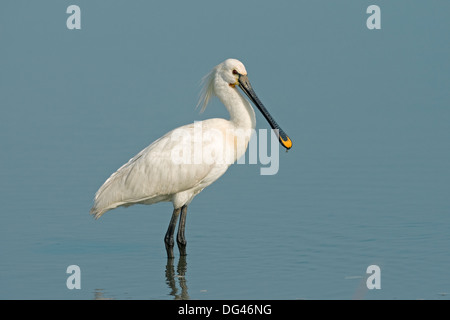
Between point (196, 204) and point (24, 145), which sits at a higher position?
point (24, 145)

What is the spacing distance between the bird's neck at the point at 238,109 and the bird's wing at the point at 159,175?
633 millimetres

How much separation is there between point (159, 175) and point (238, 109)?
142 centimetres

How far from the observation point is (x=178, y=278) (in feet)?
43.5

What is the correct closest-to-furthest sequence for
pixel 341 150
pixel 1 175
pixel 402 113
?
pixel 1 175, pixel 341 150, pixel 402 113

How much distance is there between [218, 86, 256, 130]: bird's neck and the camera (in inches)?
569

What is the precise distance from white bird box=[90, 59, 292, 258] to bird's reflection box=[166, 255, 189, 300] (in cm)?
29

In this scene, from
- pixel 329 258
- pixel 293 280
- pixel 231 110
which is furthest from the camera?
pixel 231 110

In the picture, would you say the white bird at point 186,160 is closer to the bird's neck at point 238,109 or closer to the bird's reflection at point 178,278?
the bird's neck at point 238,109

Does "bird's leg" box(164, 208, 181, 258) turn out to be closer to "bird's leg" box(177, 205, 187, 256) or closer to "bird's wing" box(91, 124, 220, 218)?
"bird's leg" box(177, 205, 187, 256)

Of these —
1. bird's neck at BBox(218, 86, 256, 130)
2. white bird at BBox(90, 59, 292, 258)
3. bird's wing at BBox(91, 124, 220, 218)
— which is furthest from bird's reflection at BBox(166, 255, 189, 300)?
bird's neck at BBox(218, 86, 256, 130)

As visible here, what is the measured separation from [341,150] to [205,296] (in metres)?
9.14
